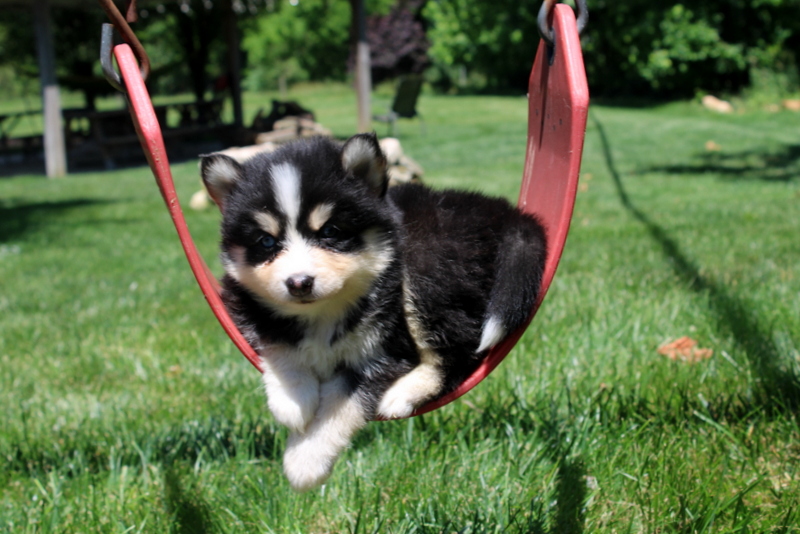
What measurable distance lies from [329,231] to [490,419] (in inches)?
54.5

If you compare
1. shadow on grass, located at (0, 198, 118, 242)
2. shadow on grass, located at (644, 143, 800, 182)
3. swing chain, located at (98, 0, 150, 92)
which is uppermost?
swing chain, located at (98, 0, 150, 92)

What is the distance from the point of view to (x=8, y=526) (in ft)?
8.02

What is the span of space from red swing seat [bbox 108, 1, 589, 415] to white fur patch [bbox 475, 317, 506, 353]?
2 centimetres

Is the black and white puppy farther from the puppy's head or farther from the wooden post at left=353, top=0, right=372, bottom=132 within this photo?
the wooden post at left=353, top=0, right=372, bottom=132

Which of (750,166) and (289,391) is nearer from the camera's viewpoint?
(289,391)

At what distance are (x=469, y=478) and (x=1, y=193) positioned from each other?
12.4 m

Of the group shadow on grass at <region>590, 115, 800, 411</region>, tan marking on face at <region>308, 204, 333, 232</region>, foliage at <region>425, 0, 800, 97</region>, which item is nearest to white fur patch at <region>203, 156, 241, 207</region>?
tan marking on face at <region>308, 204, 333, 232</region>

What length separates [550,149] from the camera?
2049mm

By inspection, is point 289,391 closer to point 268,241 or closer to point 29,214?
point 268,241

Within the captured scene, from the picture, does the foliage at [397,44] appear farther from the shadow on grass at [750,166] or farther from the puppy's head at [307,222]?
the puppy's head at [307,222]

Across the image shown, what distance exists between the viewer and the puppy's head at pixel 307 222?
1.85m

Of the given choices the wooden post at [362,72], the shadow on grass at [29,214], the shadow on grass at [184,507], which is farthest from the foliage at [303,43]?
the shadow on grass at [184,507]

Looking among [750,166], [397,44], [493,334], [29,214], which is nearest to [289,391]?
[493,334]

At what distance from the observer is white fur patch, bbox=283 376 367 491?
6.33ft
